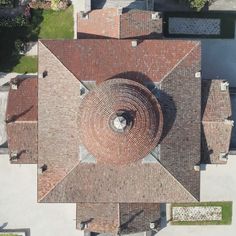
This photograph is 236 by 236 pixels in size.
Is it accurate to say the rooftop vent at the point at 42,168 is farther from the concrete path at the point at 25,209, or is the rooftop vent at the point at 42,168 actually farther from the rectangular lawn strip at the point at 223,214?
the rectangular lawn strip at the point at 223,214

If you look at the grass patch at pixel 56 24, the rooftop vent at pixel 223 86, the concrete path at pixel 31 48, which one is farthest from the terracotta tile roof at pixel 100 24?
the rooftop vent at pixel 223 86

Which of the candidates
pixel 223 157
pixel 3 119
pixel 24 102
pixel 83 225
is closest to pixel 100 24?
pixel 24 102

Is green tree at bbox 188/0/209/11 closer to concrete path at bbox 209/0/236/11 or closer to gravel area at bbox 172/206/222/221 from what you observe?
concrete path at bbox 209/0/236/11

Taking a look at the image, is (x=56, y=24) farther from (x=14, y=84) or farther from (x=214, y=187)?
(x=214, y=187)

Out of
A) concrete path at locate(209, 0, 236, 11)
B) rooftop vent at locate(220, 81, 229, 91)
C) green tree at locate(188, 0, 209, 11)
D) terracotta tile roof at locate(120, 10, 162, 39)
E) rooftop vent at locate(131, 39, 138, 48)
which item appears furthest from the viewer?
concrete path at locate(209, 0, 236, 11)

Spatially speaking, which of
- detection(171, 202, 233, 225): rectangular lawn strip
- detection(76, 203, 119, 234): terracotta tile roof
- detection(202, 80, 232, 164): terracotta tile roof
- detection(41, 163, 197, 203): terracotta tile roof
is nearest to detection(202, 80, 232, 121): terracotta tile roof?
detection(202, 80, 232, 164): terracotta tile roof

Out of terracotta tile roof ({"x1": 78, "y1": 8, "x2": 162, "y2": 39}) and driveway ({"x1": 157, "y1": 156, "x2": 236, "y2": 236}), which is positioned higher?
terracotta tile roof ({"x1": 78, "y1": 8, "x2": 162, "y2": 39})
